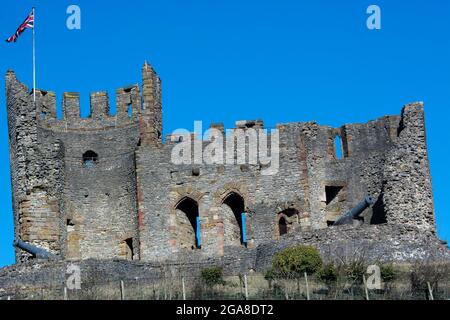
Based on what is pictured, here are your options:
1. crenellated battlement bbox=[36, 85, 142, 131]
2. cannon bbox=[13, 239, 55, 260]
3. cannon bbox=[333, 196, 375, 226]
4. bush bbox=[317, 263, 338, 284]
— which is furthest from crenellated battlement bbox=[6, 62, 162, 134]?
bush bbox=[317, 263, 338, 284]

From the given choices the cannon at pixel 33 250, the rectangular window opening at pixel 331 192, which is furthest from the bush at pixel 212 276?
the rectangular window opening at pixel 331 192

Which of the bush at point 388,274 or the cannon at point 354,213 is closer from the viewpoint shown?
the bush at point 388,274

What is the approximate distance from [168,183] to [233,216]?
10.8 feet

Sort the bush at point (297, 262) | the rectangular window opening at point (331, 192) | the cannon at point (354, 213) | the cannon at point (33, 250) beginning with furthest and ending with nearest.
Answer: the rectangular window opening at point (331, 192) < the cannon at point (354, 213) < the cannon at point (33, 250) < the bush at point (297, 262)

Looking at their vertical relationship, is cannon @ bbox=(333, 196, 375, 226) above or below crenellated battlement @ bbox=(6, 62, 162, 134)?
below

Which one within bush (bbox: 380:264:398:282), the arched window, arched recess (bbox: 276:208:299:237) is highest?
the arched window

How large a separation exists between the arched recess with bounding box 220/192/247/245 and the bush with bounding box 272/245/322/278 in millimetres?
8938

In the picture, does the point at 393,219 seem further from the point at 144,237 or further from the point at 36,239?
the point at 36,239

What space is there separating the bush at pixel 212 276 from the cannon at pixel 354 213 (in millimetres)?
8860

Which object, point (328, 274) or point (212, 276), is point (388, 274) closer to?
point (328, 274)

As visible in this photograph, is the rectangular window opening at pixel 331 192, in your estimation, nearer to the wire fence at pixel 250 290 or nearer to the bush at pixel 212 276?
the bush at pixel 212 276

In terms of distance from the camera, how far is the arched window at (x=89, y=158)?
200ft

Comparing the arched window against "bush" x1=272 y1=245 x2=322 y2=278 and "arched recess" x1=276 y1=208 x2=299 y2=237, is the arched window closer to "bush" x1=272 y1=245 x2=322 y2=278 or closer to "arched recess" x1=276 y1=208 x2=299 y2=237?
"arched recess" x1=276 y1=208 x2=299 y2=237

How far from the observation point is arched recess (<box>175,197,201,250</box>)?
59125 millimetres
